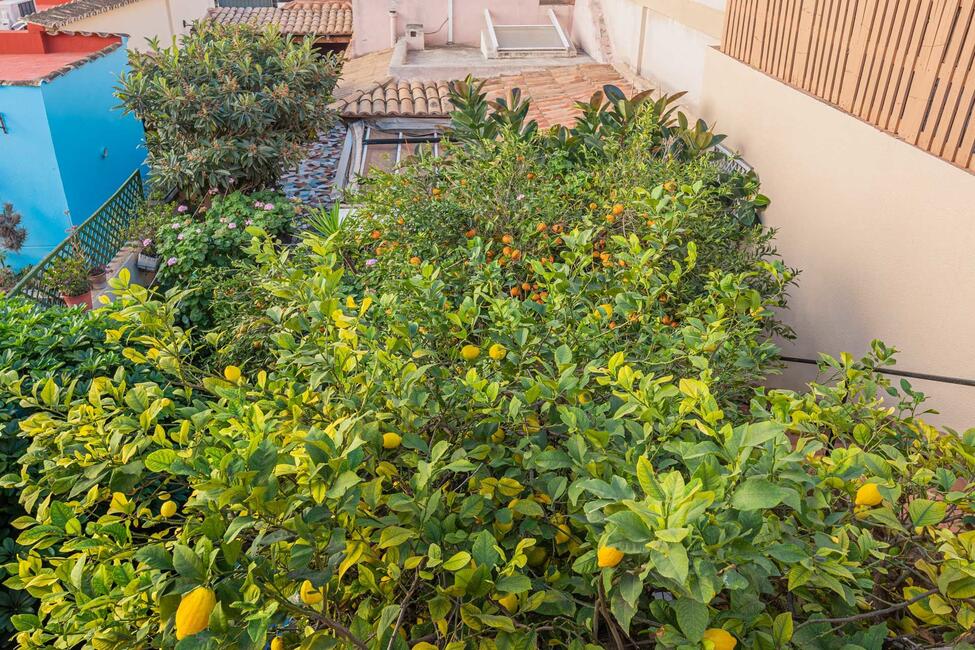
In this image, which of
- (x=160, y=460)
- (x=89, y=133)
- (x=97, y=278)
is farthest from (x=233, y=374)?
(x=89, y=133)

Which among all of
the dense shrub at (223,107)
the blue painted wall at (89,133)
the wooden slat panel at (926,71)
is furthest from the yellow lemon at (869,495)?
the blue painted wall at (89,133)

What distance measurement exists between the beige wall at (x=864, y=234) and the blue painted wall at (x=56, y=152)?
302 inches

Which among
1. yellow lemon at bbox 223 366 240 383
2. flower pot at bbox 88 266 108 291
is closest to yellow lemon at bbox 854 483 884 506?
yellow lemon at bbox 223 366 240 383

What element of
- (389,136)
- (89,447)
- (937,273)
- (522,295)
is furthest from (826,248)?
(389,136)

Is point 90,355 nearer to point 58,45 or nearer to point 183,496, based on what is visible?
point 183,496

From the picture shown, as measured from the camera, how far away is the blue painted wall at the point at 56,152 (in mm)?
8281

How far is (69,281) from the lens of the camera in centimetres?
692

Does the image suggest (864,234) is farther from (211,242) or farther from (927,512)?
(211,242)

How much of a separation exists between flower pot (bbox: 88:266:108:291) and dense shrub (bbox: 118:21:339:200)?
46.8 inches

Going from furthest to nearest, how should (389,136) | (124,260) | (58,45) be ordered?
1. (58,45)
2. (389,136)
3. (124,260)

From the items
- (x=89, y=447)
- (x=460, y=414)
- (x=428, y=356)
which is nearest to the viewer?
(x=89, y=447)

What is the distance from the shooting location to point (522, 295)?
3975 mm

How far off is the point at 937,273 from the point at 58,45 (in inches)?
464

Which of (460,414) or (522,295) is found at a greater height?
(460,414)
